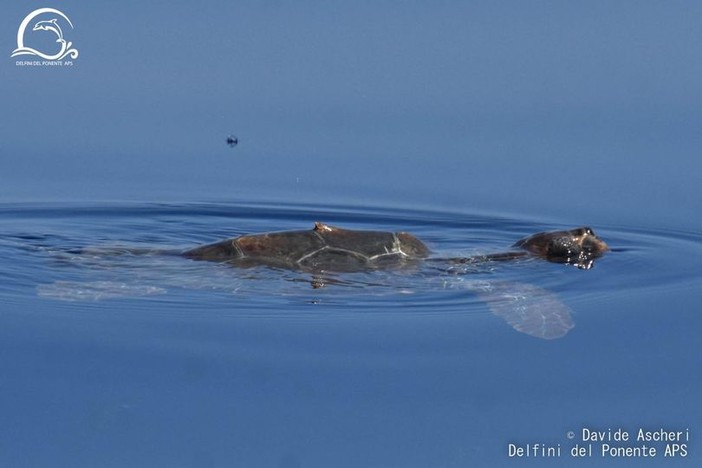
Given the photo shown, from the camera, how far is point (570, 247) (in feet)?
33.0

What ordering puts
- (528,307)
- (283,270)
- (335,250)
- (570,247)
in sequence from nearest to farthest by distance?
(528,307), (283,270), (335,250), (570,247)

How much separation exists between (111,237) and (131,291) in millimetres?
1852

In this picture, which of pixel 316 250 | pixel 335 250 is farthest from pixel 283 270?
pixel 335 250

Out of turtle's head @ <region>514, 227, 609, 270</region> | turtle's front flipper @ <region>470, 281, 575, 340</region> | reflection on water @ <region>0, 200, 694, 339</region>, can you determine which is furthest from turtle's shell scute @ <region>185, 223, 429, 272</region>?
turtle's head @ <region>514, 227, 609, 270</region>

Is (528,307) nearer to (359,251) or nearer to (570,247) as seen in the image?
(570,247)

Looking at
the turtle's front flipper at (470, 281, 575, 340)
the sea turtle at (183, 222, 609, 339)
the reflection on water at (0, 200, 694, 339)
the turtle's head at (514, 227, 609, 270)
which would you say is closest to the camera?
the turtle's front flipper at (470, 281, 575, 340)

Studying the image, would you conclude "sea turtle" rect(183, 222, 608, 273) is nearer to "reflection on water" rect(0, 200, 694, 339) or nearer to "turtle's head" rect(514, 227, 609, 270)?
"turtle's head" rect(514, 227, 609, 270)

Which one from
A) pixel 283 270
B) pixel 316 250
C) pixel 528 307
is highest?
pixel 316 250

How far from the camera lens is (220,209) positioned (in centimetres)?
1138

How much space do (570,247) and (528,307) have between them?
1484 millimetres

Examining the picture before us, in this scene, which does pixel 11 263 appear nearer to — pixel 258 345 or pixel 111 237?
pixel 111 237

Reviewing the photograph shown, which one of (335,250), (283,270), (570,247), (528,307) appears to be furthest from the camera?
(570,247)

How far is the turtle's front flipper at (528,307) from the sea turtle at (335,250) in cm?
71

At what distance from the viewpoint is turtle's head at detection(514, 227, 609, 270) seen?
10.1 metres
